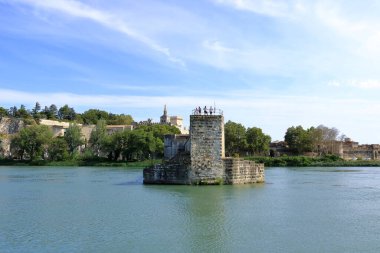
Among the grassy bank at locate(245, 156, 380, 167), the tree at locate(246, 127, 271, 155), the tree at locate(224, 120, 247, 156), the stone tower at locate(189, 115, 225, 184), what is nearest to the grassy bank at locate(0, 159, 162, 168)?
the tree at locate(224, 120, 247, 156)

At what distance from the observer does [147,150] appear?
278 feet

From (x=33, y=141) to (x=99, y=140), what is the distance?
40.9 ft

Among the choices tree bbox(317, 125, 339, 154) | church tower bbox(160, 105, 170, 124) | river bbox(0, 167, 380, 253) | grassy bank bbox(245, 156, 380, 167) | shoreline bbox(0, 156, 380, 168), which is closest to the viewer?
river bbox(0, 167, 380, 253)

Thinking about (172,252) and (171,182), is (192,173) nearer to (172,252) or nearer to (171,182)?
(171,182)

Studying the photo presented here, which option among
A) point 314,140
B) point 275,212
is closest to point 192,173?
point 275,212

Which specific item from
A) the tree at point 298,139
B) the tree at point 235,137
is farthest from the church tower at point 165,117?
the tree at point 235,137

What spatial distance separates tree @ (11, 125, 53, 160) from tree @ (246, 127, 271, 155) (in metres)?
39.6

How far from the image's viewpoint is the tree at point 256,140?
95.3m

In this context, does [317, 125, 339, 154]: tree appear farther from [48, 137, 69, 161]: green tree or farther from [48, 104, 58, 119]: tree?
[48, 104, 58, 119]: tree

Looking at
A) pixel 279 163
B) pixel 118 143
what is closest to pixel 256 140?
pixel 279 163

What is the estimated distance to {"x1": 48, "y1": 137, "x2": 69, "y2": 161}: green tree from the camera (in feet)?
291

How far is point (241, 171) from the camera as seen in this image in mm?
34844

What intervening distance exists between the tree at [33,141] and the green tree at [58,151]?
1473mm

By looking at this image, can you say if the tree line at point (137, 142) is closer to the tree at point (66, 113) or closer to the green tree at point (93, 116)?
the green tree at point (93, 116)
